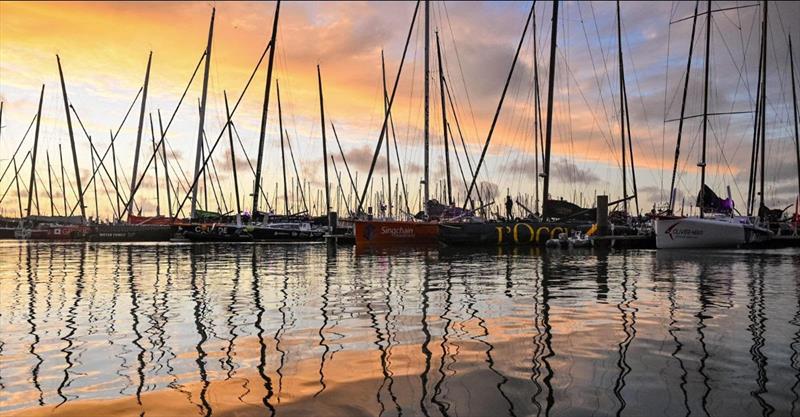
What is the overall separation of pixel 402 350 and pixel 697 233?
34.5m

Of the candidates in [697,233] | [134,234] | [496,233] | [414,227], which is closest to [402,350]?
[496,233]

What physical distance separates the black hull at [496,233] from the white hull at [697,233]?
18.5ft

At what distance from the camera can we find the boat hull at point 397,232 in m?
40.0

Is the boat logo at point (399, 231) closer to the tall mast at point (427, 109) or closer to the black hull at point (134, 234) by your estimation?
the tall mast at point (427, 109)

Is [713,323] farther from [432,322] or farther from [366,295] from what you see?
[366,295]

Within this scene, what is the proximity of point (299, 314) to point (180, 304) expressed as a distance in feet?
9.67

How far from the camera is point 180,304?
11.6m

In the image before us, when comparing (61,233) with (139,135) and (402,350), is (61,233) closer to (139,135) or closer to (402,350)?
(139,135)

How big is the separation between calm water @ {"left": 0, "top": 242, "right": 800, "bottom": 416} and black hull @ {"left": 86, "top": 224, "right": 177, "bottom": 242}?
50.7m

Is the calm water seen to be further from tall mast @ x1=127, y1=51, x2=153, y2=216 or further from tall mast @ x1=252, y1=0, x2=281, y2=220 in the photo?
tall mast @ x1=127, y1=51, x2=153, y2=216

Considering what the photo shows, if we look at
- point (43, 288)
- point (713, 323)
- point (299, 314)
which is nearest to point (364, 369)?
point (299, 314)

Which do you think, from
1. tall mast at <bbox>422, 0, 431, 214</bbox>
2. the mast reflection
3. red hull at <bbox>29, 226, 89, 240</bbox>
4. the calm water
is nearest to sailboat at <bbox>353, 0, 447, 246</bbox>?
tall mast at <bbox>422, 0, 431, 214</bbox>

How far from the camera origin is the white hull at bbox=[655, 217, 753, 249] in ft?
117

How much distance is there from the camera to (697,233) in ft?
119
